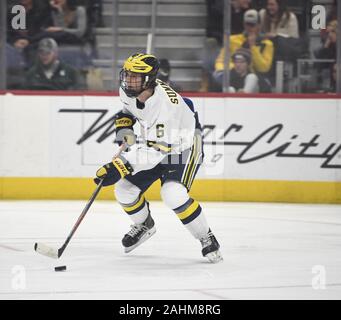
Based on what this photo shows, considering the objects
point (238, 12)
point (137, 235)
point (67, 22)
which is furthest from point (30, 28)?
point (137, 235)

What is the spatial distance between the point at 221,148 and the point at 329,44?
1.44 meters

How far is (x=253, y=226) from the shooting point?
7848 millimetres

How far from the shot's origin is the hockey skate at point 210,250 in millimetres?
5918

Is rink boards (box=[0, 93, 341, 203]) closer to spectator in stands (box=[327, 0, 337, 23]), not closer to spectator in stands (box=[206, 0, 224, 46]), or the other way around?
spectator in stands (box=[206, 0, 224, 46])

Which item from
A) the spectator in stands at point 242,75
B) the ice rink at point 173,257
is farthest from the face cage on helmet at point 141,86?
the spectator in stands at point 242,75

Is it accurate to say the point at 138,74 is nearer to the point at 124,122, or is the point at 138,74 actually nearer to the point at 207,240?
the point at 124,122

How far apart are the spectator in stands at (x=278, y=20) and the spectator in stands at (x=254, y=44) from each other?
0.07 metres

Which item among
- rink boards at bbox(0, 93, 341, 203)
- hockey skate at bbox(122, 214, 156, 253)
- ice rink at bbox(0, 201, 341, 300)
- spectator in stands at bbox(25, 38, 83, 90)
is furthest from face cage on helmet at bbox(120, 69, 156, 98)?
spectator in stands at bbox(25, 38, 83, 90)

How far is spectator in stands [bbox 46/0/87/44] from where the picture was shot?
1000cm

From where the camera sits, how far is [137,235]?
6375 millimetres

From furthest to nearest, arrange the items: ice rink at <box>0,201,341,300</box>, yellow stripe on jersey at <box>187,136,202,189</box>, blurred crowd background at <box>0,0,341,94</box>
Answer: blurred crowd background at <box>0,0,341,94</box> → yellow stripe on jersey at <box>187,136,202,189</box> → ice rink at <box>0,201,341,300</box>

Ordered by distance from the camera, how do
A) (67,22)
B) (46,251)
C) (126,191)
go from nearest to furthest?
(46,251), (126,191), (67,22)

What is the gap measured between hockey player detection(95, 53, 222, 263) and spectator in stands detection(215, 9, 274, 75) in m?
3.79

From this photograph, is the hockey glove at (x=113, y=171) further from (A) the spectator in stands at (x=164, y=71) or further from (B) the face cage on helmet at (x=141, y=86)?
(A) the spectator in stands at (x=164, y=71)
